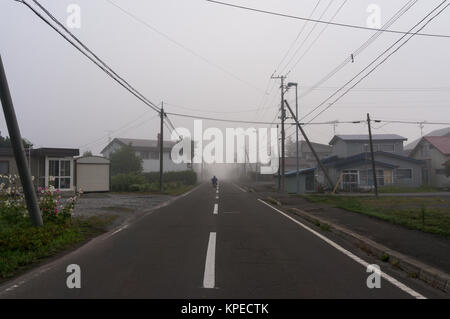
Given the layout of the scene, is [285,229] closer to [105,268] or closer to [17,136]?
[105,268]

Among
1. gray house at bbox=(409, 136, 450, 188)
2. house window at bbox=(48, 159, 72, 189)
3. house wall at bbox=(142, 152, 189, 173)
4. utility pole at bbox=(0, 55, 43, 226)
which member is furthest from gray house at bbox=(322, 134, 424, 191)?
house wall at bbox=(142, 152, 189, 173)

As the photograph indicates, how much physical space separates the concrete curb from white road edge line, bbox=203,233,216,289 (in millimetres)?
3320

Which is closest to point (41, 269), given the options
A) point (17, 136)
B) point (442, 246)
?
point (17, 136)

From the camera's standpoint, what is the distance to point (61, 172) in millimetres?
25641

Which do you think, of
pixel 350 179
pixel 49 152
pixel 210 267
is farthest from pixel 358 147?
pixel 210 267

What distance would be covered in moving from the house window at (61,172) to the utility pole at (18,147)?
1698cm

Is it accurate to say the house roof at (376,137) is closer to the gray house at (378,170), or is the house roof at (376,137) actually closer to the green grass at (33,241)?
the gray house at (378,170)

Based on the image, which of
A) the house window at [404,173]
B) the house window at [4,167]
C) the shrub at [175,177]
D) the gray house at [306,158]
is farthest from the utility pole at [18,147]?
the gray house at [306,158]

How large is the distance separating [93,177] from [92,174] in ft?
0.84

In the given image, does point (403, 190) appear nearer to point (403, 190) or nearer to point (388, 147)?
point (403, 190)

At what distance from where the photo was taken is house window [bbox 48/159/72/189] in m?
25.3

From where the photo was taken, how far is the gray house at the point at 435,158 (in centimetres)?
4050
